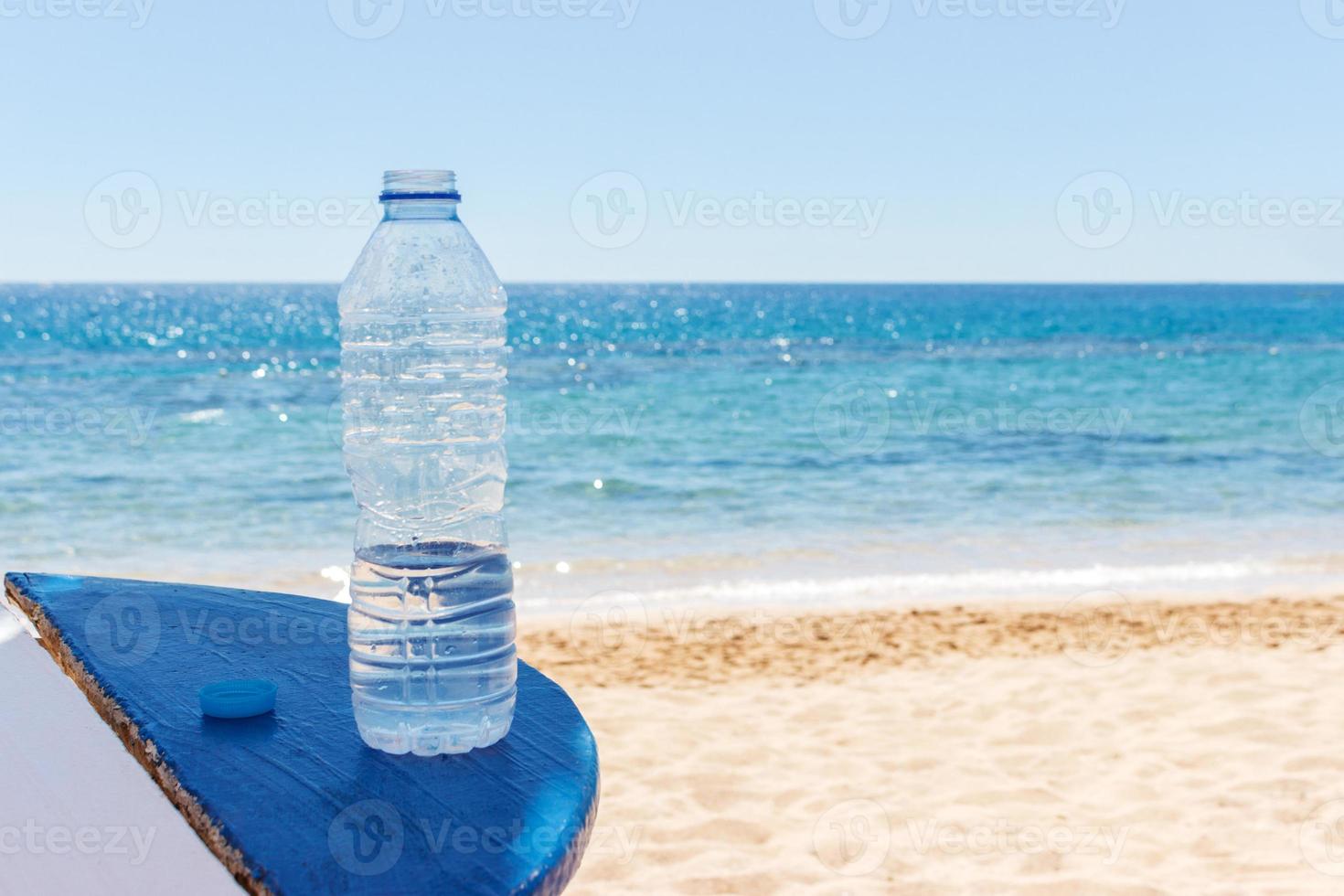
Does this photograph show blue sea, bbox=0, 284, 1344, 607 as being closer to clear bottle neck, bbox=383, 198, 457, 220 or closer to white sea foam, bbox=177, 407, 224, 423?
white sea foam, bbox=177, 407, 224, 423

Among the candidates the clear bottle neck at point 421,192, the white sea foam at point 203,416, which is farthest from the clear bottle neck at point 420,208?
the white sea foam at point 203,416

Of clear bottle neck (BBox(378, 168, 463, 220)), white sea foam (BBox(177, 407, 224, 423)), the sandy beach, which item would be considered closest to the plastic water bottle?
clear bottle neck (BBox(378, 168, 463, 220))

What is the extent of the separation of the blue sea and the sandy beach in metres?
1.38

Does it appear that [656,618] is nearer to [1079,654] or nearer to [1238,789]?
[1079,654]

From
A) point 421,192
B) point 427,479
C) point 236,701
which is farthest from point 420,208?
point 236,701

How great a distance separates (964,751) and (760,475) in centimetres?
900

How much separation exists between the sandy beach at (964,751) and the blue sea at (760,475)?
1.38 metres

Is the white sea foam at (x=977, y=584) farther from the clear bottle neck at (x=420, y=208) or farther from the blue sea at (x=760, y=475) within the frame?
the clear bottle neck at (x=420, y=208)

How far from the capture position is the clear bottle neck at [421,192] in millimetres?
1579

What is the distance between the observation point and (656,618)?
744 cm

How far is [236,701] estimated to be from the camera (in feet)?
5.30

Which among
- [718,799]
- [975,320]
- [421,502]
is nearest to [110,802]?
[421,502]

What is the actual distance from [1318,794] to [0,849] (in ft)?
14.2

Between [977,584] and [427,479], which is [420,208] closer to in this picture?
[427,479]
